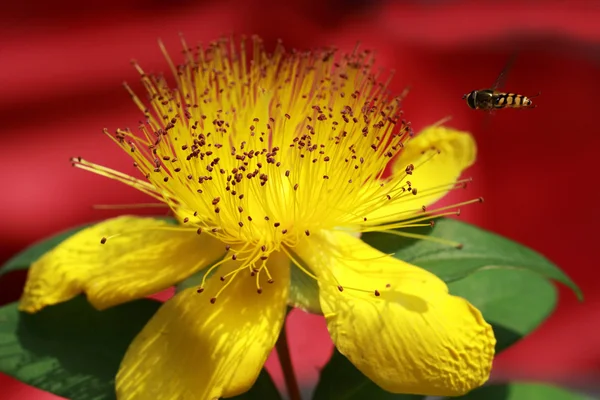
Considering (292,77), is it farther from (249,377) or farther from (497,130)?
(497,130)

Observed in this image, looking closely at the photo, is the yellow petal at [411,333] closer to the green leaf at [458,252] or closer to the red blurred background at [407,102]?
the green leaf at [458,252]

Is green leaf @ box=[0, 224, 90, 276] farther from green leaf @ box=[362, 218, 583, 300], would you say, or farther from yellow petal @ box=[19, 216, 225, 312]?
green leaf @ box=[362, 218, 583, 300]

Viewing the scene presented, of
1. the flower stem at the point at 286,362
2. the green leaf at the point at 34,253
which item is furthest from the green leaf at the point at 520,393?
the green leaf at the point at 34,253

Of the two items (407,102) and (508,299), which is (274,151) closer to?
(508,299)

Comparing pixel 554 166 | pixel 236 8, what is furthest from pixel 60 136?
pixel 554 166

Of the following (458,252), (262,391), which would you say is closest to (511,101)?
(458,252)

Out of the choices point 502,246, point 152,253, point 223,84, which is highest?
point 223,84
